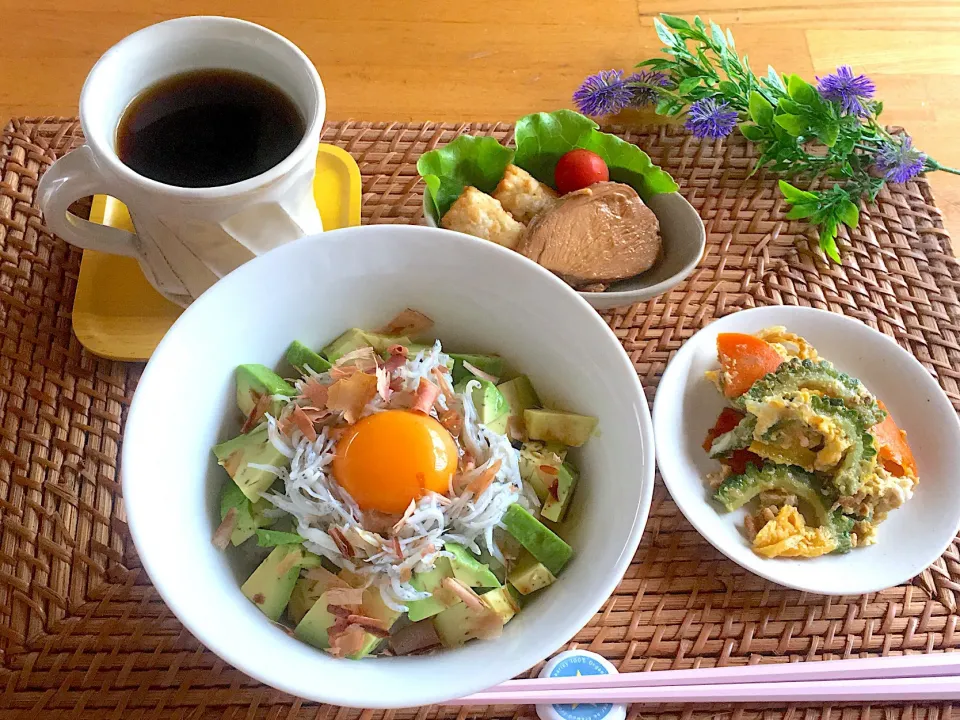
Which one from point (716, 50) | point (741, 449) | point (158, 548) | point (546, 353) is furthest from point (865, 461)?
point (158, 548)

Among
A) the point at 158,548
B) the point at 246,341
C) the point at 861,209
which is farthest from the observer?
the point at 861,209

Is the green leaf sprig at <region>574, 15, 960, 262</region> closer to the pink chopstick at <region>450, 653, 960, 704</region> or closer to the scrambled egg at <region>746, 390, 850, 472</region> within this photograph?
the scrambled egg at <region>746, 390, 850, 472</region>

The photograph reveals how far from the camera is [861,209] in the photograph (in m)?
1.58

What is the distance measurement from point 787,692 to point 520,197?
39.9 inches

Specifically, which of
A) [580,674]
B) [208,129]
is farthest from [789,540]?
[208,129]

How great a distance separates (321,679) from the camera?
0.80 metres

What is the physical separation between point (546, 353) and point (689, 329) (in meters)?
0.47

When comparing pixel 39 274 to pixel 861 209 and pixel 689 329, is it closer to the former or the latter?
pixel 689 329

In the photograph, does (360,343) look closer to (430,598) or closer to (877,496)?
(430,598)

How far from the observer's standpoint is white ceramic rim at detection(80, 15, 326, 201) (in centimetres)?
98

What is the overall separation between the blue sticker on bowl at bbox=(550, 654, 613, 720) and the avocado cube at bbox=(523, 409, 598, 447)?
0.33 metres

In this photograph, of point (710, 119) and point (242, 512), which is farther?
point (710, 119)

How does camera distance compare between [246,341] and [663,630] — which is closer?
[246,341]

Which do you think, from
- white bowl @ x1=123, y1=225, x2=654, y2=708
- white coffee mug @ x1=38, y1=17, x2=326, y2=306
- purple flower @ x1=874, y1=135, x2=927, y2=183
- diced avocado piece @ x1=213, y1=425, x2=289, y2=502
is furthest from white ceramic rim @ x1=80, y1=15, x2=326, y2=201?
purple flower @ x1=874, y1=135, x2=927, y2=183
